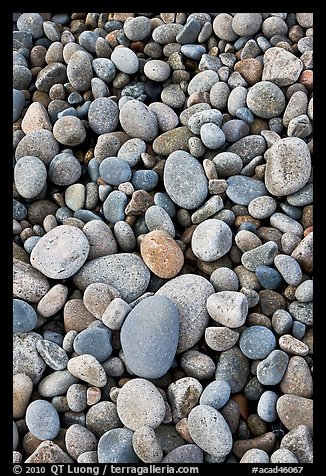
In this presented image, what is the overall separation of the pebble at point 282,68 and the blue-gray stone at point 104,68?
1.46 feet

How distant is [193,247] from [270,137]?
395mm

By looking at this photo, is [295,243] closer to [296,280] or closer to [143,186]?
[296,280]

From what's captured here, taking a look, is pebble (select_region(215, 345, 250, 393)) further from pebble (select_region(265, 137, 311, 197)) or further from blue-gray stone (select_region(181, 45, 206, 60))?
blue-gray stone (select_region(181, 45, 206, 60))

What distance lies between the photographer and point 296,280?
1265mm

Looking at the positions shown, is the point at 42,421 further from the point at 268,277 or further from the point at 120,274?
the point at 268,277

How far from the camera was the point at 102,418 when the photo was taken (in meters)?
1.14

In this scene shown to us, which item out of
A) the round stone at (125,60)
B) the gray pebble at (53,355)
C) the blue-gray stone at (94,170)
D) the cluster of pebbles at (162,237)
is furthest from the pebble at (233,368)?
the round stone at (125,60)

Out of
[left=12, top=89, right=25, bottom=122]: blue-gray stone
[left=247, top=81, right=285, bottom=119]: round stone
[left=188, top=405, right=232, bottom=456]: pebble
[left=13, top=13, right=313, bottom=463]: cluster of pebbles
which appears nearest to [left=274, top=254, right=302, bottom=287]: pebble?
[left=13, top=13, right=313, bottom=463]: cluster of pebbles

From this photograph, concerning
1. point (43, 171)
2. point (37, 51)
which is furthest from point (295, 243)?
point (37, 51)

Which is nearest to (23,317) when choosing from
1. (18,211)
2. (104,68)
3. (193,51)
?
(18,211)

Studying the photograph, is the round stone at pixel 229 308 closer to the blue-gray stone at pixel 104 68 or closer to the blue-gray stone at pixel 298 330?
the blue-gray stone at pixel 298 330

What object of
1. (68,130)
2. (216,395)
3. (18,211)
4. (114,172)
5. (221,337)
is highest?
(68,130)

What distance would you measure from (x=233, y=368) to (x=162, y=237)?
353 mm

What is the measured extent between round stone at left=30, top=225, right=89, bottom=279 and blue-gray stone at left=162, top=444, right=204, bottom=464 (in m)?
0.47
